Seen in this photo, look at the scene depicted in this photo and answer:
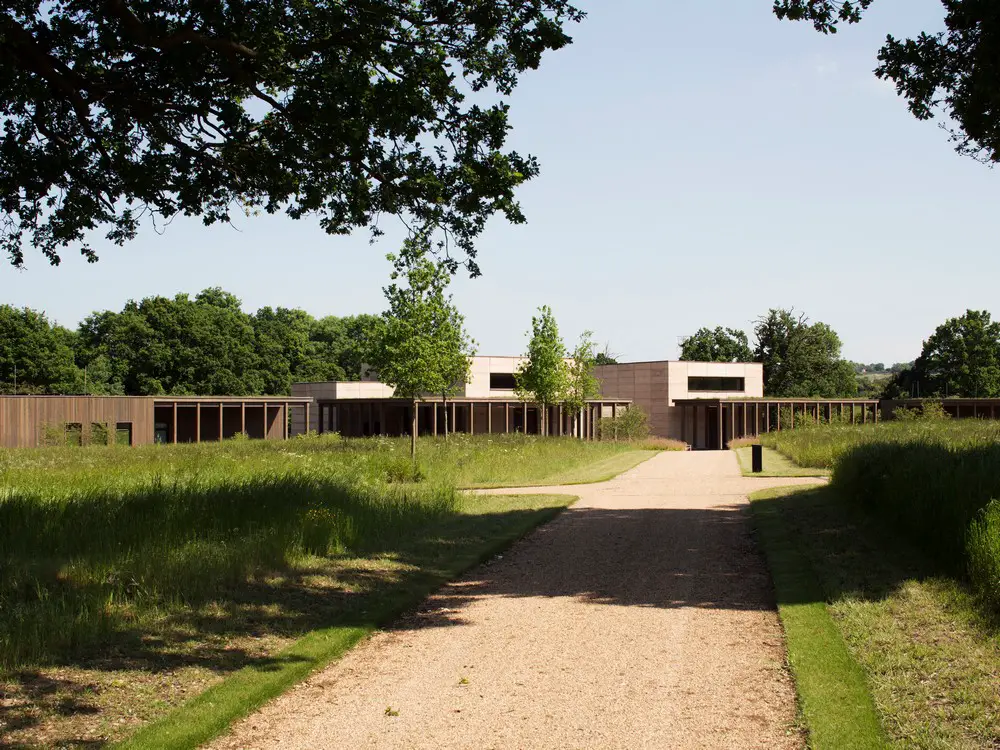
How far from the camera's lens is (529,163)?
1201 centimetres

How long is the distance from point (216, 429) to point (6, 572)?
186 feet

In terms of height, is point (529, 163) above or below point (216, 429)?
above

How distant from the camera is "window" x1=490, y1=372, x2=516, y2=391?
69.1 meters

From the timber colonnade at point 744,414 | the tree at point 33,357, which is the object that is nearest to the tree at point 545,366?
the timber colonnade at point 744,414

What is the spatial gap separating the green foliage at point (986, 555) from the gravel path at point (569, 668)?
1809 mm

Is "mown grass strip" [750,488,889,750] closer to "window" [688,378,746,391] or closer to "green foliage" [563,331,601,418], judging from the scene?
"green foliage" [563,331,601,418]

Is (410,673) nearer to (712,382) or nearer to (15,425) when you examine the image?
(15,425)

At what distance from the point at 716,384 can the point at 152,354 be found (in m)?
47.2

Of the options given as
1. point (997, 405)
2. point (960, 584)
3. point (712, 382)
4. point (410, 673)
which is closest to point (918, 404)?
point (997, 405)

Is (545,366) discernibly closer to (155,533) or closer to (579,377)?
(579,377)

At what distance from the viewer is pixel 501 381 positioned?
69750 millimetres

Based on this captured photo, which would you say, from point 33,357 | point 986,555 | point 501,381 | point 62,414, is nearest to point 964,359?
point 501,381

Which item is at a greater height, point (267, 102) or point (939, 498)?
point (267, 102)

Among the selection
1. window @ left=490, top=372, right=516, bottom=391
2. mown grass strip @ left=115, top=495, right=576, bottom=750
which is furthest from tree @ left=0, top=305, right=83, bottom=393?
mown grass strip @ left=115, top=495, right=576, bottom=750
